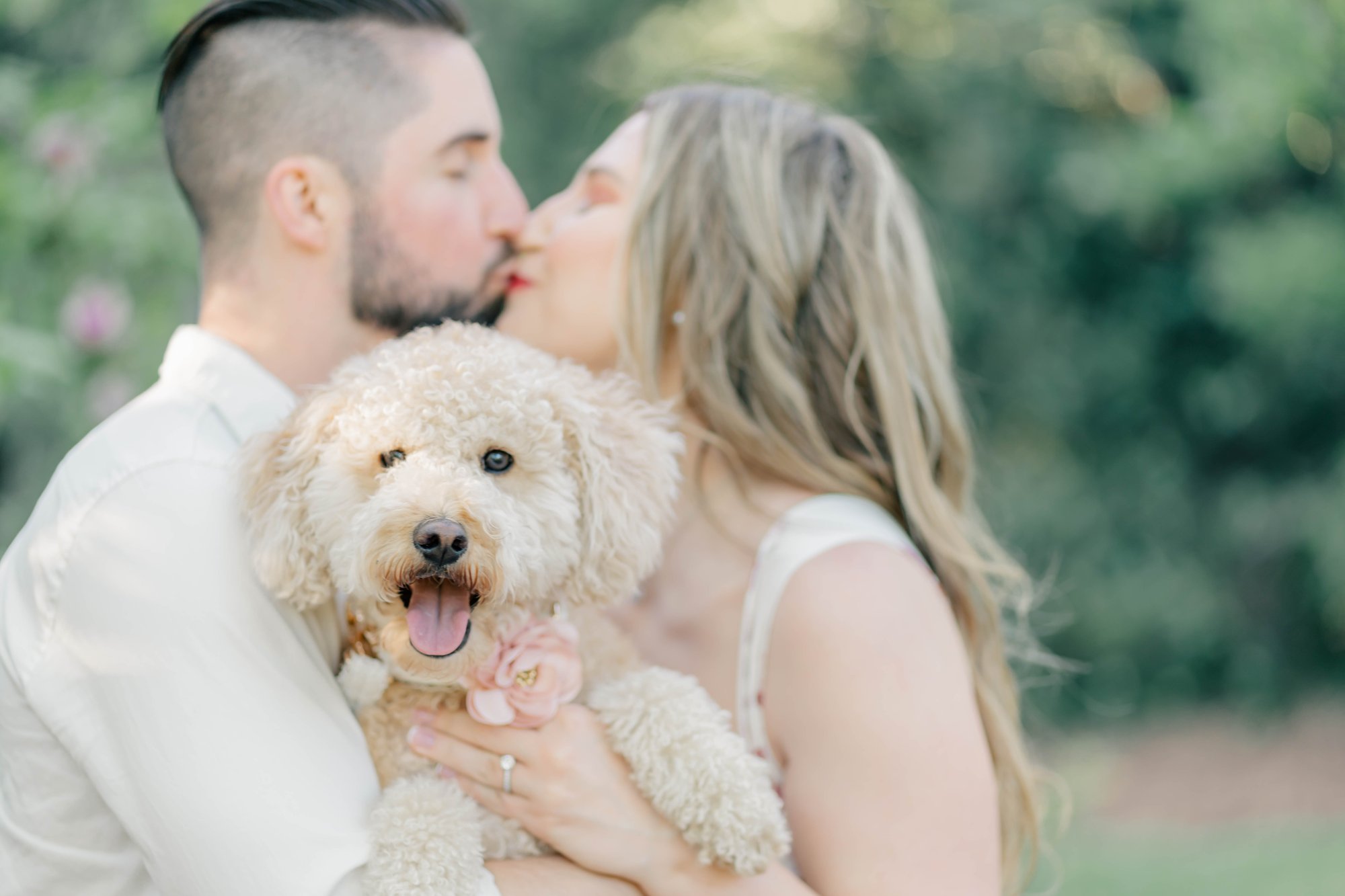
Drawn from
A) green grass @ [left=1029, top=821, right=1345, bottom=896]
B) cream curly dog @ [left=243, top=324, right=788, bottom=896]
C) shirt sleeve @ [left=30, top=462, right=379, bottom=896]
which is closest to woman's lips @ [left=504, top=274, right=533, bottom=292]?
cream curly dog @ [left=243, top=324, right=788, bottom=896]

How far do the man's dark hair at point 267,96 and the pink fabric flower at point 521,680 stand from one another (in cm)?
138

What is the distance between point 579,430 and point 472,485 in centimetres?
28

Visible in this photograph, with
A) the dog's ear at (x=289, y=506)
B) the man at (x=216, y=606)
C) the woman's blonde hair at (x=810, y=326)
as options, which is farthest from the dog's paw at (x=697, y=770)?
the woman's blonde hair at (x=810, y=326)

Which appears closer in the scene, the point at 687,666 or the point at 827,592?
the point at 827,592

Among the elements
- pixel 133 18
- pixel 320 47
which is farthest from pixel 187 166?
pixel 133 18

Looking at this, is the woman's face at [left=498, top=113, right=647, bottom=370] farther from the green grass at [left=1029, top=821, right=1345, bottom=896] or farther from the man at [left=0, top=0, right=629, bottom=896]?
the green grass at [left=1029, top=821, right=1345, bottom=896]

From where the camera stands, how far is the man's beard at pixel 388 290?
3.05 meters

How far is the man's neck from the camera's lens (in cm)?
290

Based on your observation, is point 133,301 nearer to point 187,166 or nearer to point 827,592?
point 187,166

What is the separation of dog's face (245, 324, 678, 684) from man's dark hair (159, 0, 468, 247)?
939mm

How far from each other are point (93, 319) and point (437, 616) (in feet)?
8.37

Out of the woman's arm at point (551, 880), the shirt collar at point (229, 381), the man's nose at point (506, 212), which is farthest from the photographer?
the man's nose at point (506, 212)

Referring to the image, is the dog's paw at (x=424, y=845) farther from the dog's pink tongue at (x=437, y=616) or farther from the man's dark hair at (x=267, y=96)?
the man's dark hair at (x=267, y=96)

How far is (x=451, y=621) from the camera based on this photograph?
2.12 metres
